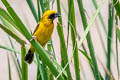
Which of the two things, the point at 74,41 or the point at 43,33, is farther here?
the point at 43,33

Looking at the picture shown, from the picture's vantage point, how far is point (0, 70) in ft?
13.0

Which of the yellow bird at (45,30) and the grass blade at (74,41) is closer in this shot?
the grass blade at (74,41)

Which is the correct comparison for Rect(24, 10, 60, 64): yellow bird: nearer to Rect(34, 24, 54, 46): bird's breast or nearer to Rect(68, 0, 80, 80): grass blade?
Rect(34, 24, 54, 46): bird's breast

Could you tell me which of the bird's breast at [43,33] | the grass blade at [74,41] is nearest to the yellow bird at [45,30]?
the bird's breast at [43,33]

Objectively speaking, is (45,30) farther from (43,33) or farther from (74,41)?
(74,41)

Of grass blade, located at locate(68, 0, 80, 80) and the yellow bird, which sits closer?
grass blade, located at locate(68, 0, 80, 80)

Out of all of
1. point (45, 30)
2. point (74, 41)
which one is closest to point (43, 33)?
point (45, 30)

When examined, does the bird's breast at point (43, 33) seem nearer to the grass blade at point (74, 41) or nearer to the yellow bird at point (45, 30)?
the yellow bird at point (45, 30)

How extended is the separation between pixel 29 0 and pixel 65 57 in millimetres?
264

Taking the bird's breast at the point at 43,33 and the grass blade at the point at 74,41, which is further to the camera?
the bird's breast at the point at 43,33

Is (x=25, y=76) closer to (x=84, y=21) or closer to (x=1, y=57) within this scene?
(x=84, y=21)

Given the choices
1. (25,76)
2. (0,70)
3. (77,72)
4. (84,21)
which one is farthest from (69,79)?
(0,70)

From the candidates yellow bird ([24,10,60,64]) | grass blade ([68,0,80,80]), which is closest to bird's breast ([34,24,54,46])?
yellow bird ([24,10,60,64])

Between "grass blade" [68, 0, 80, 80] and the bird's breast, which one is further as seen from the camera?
the bird's breast
